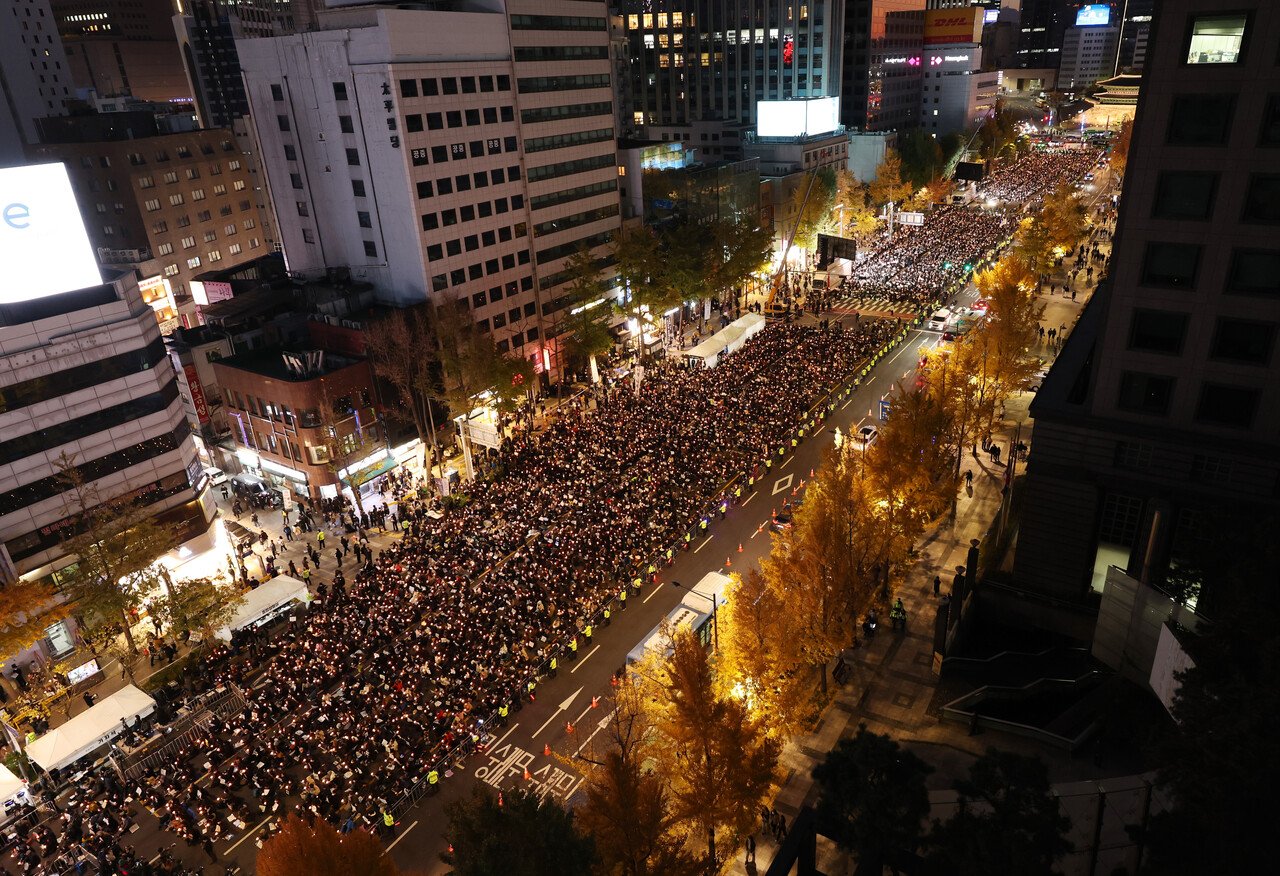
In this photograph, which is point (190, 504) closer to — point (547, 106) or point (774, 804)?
point (774, 804)

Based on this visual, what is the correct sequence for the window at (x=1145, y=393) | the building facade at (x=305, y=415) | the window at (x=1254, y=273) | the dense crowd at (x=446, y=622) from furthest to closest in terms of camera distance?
1. the building facade at (x=305, y=415)
2. the window at (x=1145, y=393)
3. the dense crowd at (x=446, y=622)
4. the window at (x=1254, y=273)

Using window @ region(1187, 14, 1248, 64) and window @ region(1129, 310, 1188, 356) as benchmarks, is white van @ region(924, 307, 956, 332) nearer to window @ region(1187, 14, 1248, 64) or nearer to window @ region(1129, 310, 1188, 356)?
window @ region(1129, 310, 1188, 356)

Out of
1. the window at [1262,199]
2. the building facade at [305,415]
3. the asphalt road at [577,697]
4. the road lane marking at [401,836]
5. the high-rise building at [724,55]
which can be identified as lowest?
the road lane marking at [401,836]

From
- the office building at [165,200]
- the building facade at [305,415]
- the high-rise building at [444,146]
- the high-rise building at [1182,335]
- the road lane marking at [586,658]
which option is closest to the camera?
the high-rise building at [1182,335]

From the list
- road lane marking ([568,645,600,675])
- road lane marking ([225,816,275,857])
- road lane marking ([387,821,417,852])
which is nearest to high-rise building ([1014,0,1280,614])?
road lane marking ([568,645,600,675])

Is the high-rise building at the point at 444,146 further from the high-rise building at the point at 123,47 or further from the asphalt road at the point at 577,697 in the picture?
the high-rise building at the point at 123,47

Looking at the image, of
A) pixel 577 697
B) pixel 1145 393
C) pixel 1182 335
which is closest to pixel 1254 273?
pixel 1182 335

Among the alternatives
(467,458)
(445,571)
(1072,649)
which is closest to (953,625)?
(1072,649)

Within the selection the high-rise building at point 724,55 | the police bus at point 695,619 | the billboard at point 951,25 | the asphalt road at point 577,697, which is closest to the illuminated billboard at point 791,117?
the high-rise building at point 724,55

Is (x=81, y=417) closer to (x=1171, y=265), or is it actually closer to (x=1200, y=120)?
(x=1171, y=265)
